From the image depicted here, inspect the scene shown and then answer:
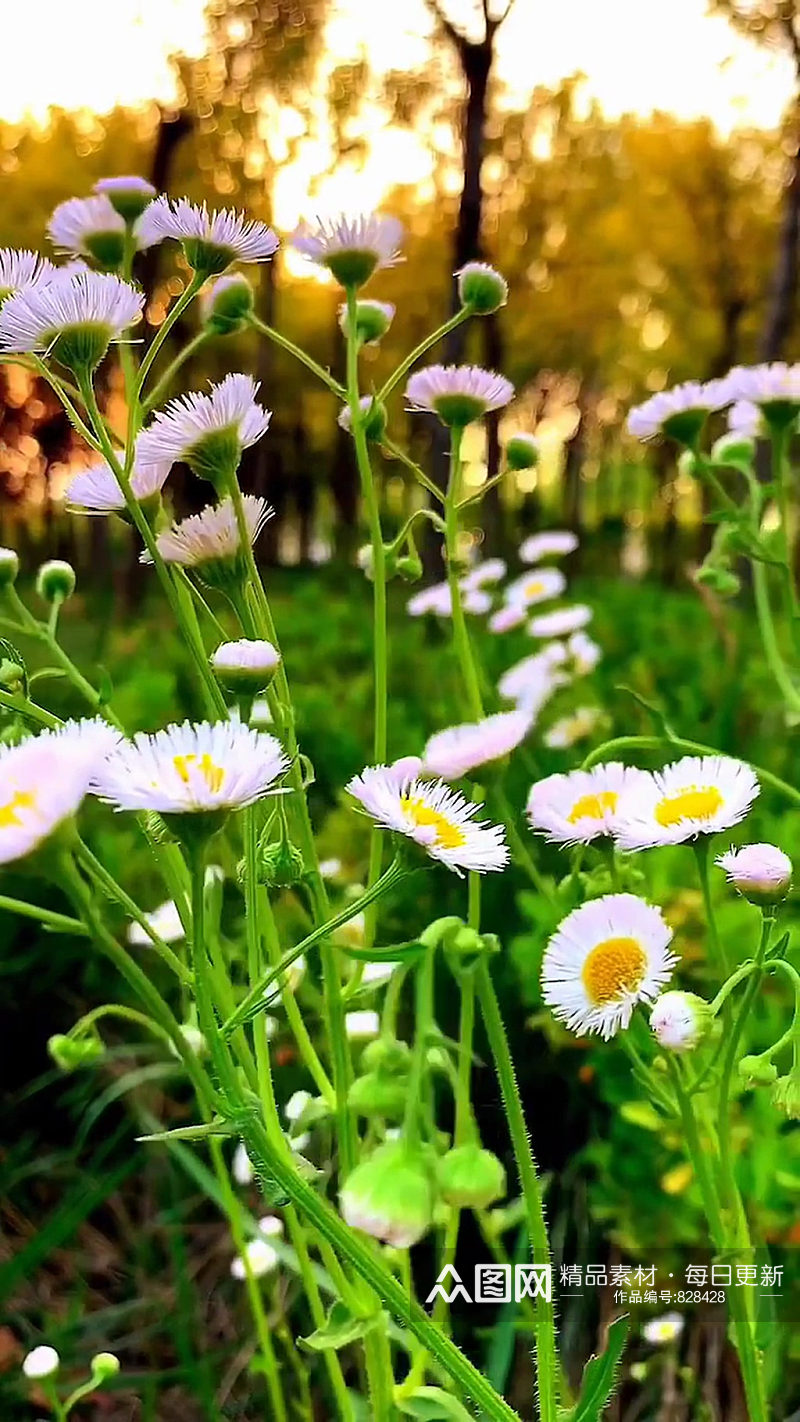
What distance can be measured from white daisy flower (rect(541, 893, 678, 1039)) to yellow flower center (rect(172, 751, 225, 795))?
0.13 metres

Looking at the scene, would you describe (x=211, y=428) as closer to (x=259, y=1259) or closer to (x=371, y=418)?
(x=371, y=418)

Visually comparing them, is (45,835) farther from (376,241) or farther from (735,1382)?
(735,1382)

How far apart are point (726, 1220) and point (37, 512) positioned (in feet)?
10.0

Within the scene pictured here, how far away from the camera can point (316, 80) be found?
10.2ft

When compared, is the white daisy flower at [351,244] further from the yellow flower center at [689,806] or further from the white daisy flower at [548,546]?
the white daisy flower at [548,546]

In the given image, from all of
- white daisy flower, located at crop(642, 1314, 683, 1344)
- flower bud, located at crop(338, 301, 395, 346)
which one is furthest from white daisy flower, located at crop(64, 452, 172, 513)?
white daisy flower, located at crop(642, 1314, 683, 1344)

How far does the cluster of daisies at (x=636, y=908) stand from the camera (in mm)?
289

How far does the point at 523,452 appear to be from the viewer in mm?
469

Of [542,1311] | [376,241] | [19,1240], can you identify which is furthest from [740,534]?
[19,1240]

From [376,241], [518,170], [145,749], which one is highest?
[518,170]

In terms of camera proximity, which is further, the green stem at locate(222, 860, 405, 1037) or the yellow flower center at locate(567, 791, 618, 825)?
the yellow flower center at locate(567, 791, 618, 825)

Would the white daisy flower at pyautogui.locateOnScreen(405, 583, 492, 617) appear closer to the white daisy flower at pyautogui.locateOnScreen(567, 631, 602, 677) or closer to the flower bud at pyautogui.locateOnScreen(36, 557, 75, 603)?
the white daisy flower at pyautogui.locateOnScreen(567, 631, 602, 677)

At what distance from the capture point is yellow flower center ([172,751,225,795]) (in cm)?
22

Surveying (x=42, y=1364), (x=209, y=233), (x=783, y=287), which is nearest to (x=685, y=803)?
Answer: (x=209, y=233)
